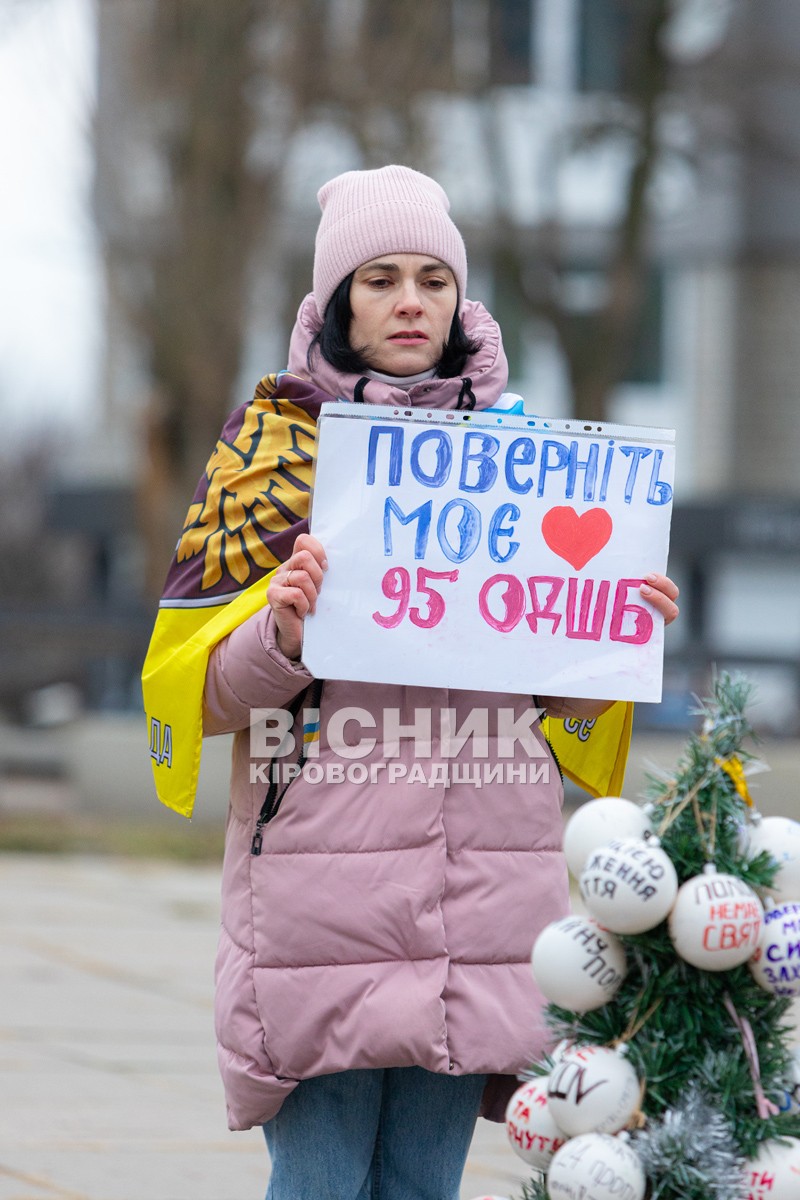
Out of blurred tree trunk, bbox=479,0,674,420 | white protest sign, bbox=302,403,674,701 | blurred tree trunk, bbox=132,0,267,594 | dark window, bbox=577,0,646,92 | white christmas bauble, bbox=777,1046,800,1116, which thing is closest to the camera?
white christmas bauble, bbox=777,1046,800,1116

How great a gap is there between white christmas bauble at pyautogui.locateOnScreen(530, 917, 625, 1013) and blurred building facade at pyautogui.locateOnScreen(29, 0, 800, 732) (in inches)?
422

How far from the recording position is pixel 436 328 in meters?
2.86

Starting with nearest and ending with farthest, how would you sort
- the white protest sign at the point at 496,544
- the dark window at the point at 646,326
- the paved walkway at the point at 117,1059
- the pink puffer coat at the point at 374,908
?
the pink puffer coat at the point at 374,908 < the white protest sign at the point at 496,544 < the paved walkway at the point at 117,1059 < the dark window at the point at 646,326

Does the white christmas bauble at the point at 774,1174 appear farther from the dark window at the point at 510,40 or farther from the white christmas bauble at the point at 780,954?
the dark window at the point at 510,40

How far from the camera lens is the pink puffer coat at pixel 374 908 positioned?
264cm

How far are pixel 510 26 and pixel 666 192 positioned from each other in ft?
9.39

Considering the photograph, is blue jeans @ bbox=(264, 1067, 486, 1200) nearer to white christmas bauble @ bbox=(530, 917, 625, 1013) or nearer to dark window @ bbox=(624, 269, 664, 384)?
white christmas bauble @ bbox=(530, 917, 625, 1013)

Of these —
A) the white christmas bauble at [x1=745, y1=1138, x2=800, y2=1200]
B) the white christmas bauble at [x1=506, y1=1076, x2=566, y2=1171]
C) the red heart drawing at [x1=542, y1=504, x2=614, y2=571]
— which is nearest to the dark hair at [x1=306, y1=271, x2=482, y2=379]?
the red heart drawing at [x1=542, y1=504, x2=614, y2=571]

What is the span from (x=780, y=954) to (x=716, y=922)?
0.36ft

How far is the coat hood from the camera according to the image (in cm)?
283

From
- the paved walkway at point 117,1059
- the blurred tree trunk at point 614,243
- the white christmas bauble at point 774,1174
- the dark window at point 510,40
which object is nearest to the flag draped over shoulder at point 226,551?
the white christmas bauble at point 774,1174

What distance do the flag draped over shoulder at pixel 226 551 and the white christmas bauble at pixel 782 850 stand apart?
0.82 metres

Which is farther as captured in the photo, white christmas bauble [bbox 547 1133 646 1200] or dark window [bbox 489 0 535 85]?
dark window [bbox 489 0 535 85]

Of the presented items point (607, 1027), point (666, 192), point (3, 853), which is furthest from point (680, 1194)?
point (666, 192)
